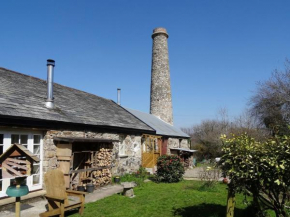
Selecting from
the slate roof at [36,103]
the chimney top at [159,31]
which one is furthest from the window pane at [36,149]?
the chimney top at [159,31]

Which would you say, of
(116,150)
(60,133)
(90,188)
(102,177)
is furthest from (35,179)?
(116,150)

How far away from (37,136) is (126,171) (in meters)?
6.25

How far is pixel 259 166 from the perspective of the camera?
182 inches

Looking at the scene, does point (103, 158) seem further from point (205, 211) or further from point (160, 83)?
point (160, 83)

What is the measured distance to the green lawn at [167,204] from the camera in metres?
6.61

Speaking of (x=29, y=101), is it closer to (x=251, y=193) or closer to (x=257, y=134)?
(x=251, y=193)

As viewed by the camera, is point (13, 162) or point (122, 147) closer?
point (13, 162)

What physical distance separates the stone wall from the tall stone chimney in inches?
478

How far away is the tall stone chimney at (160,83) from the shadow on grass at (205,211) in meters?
19.2

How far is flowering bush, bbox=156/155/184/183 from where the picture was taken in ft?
40.0

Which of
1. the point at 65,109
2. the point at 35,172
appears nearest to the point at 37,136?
the point at 35,172

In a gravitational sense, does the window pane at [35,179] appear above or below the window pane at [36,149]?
below

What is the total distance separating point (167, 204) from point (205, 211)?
1.29 metres

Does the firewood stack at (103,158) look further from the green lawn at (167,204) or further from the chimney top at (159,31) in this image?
the chimney top at (159,31)
